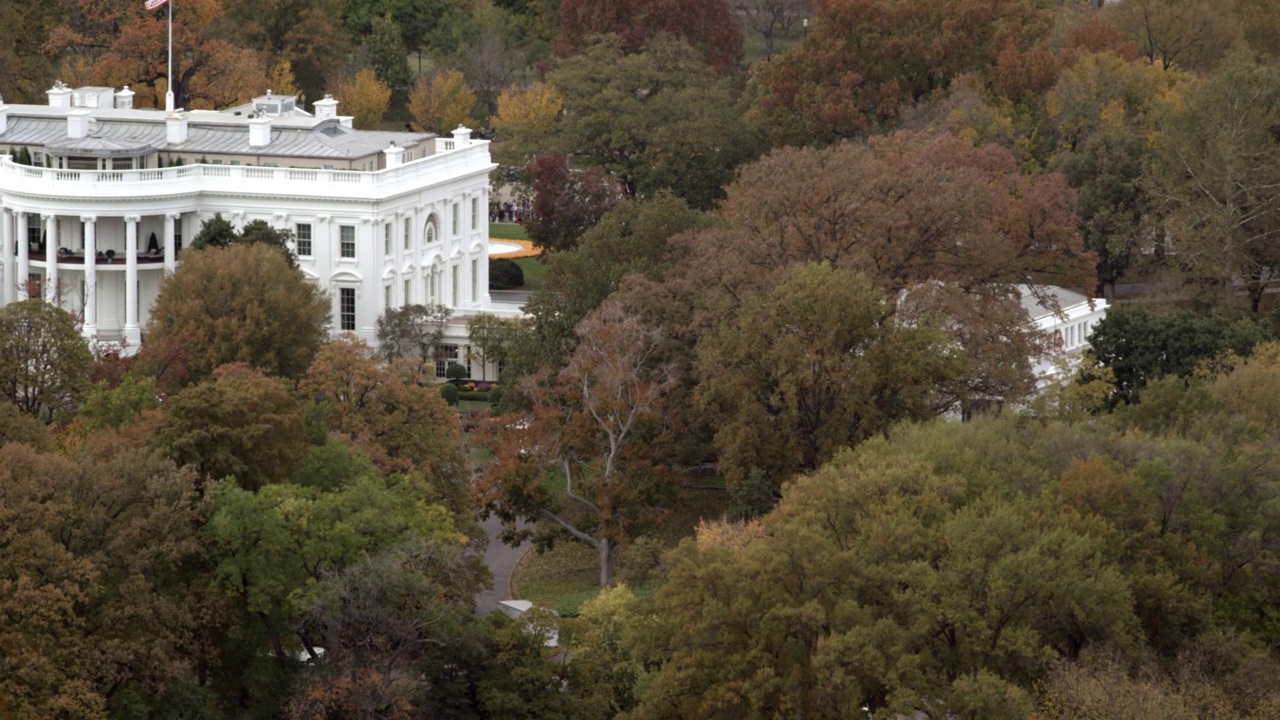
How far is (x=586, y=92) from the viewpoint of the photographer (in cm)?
15450

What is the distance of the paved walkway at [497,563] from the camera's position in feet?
333

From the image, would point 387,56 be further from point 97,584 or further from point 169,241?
point 97,584

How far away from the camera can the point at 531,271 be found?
14925 cm

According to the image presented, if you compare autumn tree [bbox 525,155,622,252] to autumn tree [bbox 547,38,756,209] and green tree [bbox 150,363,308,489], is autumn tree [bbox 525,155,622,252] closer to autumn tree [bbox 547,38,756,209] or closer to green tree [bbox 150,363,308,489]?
autumn tree [bbox 547,38,756,209]

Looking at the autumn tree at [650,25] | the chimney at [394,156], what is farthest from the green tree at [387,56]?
the chimney at [394,156]

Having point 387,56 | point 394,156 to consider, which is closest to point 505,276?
point 394,156

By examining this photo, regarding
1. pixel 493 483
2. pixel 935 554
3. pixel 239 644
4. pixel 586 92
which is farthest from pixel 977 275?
pixel 586 92

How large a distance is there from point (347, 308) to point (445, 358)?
4129 mm

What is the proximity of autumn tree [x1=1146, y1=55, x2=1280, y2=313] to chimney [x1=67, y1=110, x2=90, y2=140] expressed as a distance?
40.4 m

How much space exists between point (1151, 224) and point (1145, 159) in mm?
2611

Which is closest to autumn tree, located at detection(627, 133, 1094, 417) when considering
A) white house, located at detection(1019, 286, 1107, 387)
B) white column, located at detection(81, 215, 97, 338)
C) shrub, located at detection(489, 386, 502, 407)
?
white house, located at detection(1019, 286, 1107, 387)

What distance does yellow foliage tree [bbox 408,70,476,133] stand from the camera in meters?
174

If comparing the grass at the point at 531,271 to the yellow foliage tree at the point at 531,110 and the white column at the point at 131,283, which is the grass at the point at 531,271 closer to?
the yellow foliage tree at the point at 531,110

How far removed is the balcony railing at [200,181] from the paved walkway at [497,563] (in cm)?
2206
